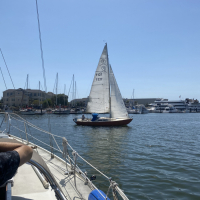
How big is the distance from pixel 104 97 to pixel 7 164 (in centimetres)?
3167

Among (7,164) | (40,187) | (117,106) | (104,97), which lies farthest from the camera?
(104,97)

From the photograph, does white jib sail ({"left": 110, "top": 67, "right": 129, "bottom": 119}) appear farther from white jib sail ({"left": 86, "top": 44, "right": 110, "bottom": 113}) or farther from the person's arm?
the person's arm

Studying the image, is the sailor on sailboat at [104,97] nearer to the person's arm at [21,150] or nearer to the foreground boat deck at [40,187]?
the foreground boat deck at [40,187]

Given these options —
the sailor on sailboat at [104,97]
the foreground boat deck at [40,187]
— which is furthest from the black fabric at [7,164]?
the sailor on sailboat at [104,97]

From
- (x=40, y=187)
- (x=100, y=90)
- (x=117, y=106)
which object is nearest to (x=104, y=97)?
(x=100, y=90)

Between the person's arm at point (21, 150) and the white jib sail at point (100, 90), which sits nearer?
the person's arm at point (21, 150)

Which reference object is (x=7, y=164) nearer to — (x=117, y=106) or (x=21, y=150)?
(x=21, y=150)

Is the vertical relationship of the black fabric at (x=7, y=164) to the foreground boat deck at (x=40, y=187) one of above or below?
above

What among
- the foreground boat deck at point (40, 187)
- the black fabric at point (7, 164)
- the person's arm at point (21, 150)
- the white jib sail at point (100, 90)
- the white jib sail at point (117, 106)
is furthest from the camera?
the white jib sail at point (100, 90)

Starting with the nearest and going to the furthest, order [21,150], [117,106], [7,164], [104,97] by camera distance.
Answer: [7,164]
[21,150]
[117,106]
[104,97]

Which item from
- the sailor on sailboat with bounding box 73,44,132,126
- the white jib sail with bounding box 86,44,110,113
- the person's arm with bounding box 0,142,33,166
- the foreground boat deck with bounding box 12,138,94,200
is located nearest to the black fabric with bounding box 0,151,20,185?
the person's arm with bounding box 0,142,33,166

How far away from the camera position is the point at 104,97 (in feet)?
110

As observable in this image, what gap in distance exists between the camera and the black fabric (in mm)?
1783

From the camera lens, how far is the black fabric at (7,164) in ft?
5.85
